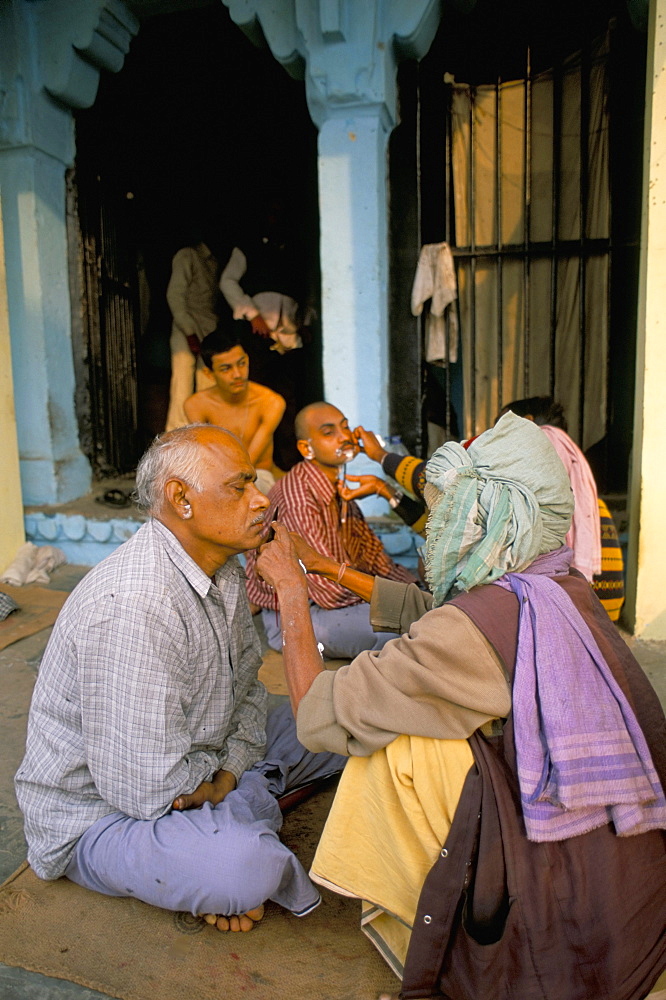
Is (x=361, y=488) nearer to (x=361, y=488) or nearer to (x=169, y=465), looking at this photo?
(x=361, y=488)

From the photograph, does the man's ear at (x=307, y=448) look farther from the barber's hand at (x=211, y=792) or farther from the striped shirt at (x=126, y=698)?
the barber's hand at (x=211, y=792)

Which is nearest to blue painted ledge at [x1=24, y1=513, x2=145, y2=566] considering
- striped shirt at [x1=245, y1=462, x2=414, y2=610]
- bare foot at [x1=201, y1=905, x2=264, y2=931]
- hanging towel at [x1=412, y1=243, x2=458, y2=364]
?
striped shirt at [x1=245, y1=462, x2=414, y2=610]

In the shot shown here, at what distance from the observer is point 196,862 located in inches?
77.4

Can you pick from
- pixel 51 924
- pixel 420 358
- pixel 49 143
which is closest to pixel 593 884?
pixel 51 924

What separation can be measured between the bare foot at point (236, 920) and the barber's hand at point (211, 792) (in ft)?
0.94

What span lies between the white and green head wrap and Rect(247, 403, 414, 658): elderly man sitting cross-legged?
1833 millimetres

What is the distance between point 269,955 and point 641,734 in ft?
3.64

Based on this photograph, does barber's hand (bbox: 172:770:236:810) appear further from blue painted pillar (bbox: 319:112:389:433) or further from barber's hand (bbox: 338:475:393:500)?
blue painted pillar (bbox: 319:112:389:433)

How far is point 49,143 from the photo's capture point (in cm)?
548

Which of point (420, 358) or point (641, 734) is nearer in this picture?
point (641, 734)

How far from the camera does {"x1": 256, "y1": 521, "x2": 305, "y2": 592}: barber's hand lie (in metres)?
2.25

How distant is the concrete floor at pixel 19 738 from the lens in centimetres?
191

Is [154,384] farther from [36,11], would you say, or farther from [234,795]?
[234,795]

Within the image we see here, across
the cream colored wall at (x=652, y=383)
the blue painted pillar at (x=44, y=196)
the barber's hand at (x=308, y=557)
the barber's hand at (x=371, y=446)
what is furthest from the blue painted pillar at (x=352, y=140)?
the barber's hand at (x=308, y=557)
